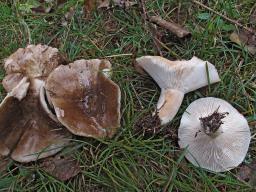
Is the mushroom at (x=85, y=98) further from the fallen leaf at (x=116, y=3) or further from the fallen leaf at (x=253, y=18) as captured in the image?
the fallen leaf at (x=253, y=18)

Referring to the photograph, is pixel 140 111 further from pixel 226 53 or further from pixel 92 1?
pixel 92 1

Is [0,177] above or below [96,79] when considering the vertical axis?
below

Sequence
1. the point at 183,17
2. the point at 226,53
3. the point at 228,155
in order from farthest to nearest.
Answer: the point at 183,17
the point at 226,53
the point at 228,155

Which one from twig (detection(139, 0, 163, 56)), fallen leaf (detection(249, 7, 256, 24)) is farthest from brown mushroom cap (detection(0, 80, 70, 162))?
fallen leaf (detection(249, 7, 256, 24))

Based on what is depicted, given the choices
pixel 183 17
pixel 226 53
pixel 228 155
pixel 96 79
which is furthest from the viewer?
pixel 183 17

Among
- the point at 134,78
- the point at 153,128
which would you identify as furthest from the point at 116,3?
the point at 153,128

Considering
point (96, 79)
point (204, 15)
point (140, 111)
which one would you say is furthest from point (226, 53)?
point (96, 79)
